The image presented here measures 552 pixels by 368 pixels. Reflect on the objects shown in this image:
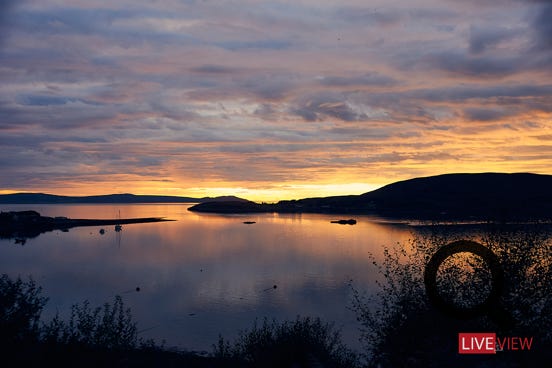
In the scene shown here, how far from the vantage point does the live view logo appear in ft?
58.6

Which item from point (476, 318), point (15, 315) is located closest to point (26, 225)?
point (15, 315)

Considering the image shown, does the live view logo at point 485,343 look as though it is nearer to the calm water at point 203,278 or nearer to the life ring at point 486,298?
the life ring at point 486,298

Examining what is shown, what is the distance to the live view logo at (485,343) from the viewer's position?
1786 centimetres

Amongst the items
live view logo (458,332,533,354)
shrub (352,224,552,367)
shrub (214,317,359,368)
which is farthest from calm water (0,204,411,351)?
live view logo (458,332,533,354)

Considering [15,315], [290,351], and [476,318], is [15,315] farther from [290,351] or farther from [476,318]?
[476,318]

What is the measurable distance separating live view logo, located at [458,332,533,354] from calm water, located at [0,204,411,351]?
1474 centimetres

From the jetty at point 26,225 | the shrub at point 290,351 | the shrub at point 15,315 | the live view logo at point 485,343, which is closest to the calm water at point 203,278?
the shrub at point 290,351

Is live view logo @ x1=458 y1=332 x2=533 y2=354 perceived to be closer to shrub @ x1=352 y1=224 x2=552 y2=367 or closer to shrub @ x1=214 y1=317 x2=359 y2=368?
shrub @ x1=352 y1=224 x2=552 y2=367

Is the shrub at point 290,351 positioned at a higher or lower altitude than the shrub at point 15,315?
lower

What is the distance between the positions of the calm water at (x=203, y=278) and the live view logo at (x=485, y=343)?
14.7m

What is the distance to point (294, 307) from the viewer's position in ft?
137

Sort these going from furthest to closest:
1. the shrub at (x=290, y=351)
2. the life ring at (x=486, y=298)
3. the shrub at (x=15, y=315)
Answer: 1. the shrub at (x=290, y=351)
2. the life ring at (x=486, y=298)
3. the shrub at (x=15, y=315)

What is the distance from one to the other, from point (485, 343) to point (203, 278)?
146 feet

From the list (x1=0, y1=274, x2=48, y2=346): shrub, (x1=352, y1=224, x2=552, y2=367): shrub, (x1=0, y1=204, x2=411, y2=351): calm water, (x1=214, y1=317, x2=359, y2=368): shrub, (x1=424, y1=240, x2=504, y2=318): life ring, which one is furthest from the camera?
(x1=0, y1=204, x2=411, y2=351): calm water
